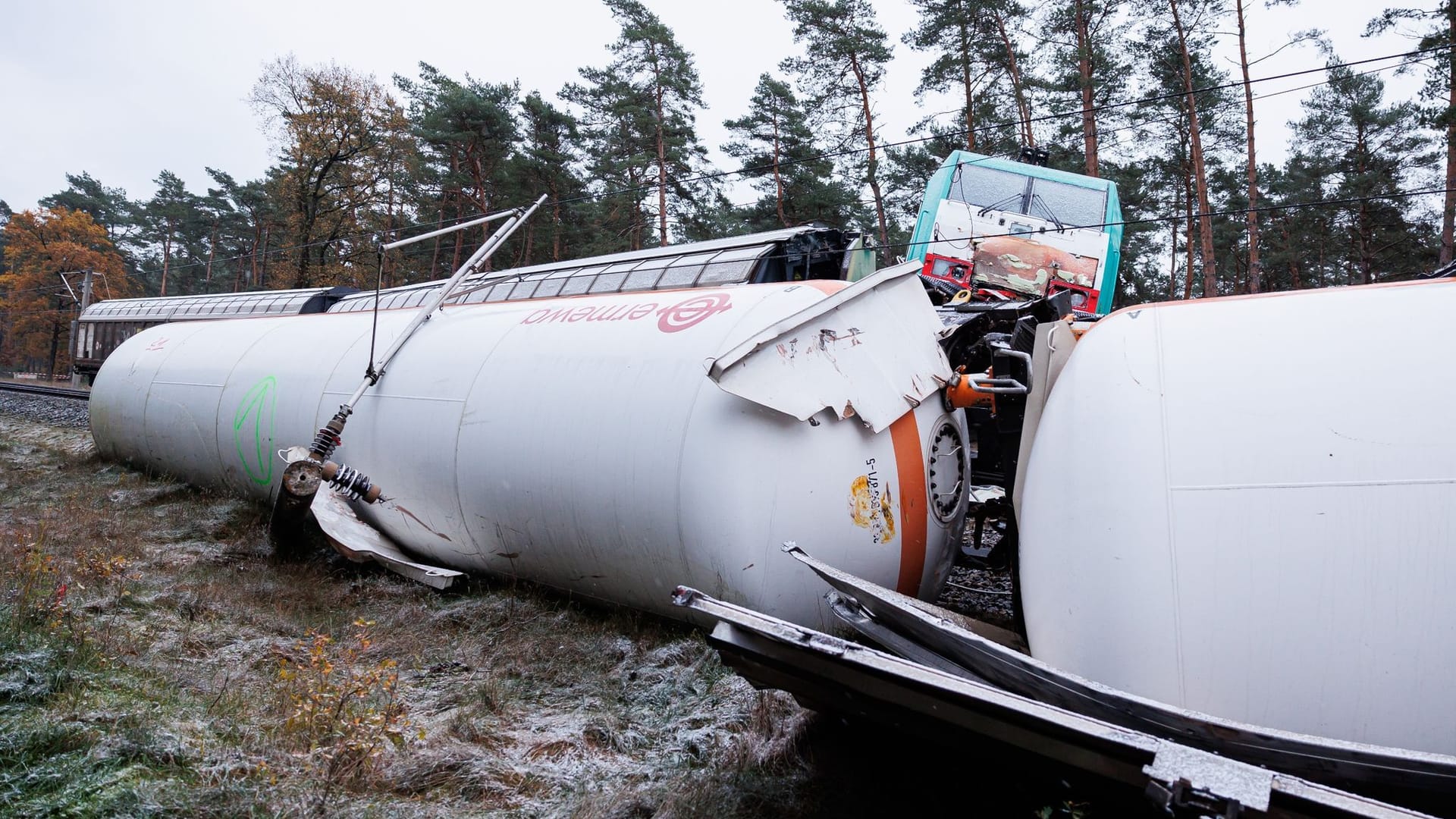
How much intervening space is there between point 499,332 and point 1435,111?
22556 millimetres

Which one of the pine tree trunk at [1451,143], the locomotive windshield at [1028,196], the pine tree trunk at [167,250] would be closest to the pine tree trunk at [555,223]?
the locomotive windshield at [1028,196]

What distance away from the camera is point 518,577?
6.24 m

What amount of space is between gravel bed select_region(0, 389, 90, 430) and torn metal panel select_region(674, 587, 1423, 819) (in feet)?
60.2

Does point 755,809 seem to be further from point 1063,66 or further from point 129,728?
point 1063,66

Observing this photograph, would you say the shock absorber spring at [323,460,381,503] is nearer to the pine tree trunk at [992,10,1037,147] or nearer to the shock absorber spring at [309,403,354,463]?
the shock absorber spring at [309,403,354,463]

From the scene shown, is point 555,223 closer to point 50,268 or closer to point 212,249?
point 50,268

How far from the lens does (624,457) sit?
512cm

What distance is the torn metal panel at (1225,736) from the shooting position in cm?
235

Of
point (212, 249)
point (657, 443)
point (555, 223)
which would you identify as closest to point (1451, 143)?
point (657, 443)

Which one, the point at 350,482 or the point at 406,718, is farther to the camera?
the point at 350,482

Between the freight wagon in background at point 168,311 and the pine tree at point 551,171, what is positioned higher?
the pine tree at point 551,171

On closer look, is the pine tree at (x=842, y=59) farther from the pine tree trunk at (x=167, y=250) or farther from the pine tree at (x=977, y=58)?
the pine tree trunk at (x=167, y=250)

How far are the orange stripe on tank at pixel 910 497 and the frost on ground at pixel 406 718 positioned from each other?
114 cm

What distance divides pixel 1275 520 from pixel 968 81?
25.2 m
